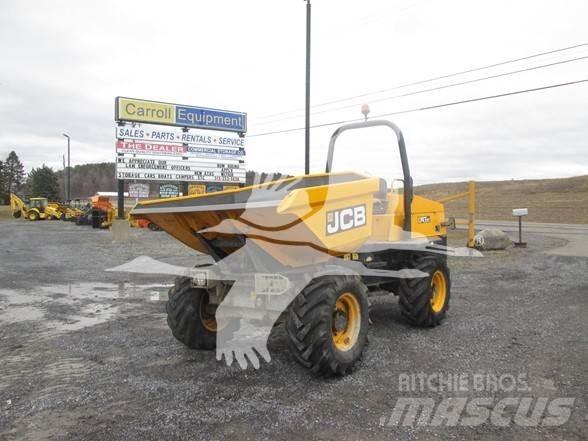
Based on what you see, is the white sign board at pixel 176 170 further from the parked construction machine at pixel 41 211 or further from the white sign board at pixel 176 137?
the parked construction machine at pixel 41 211

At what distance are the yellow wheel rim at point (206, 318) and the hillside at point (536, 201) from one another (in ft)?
79.1

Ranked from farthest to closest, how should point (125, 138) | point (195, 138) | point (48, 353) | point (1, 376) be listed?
point (195, 138) < point (125, 138) < point (48, 353) < point (1, 376)

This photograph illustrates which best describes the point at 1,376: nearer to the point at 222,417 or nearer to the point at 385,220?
the point at 222,417

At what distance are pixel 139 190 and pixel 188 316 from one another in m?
16.6

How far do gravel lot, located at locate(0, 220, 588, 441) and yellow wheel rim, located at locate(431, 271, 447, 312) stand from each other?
269 millimetres

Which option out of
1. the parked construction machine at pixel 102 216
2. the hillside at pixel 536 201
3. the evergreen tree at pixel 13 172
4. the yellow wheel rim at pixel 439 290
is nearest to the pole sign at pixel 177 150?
the hillside at pixel 536 201

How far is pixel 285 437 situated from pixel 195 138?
16808 mm

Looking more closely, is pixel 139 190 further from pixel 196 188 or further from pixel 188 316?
pixel 188 316

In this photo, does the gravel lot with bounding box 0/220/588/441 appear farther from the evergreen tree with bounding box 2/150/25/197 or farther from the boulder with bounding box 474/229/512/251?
the evergreen tree with bounding box 2/150/25/197

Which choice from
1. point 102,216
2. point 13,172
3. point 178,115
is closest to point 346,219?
point 178,115

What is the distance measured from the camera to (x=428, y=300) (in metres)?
6.35

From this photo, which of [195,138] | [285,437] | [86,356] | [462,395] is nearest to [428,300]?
[462,395]

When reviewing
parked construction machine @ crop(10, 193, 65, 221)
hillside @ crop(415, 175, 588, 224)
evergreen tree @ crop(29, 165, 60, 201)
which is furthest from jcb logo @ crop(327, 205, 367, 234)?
evergreen tree @ crop(29, 165, 60, 201)

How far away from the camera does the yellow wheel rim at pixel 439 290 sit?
6.84 m
